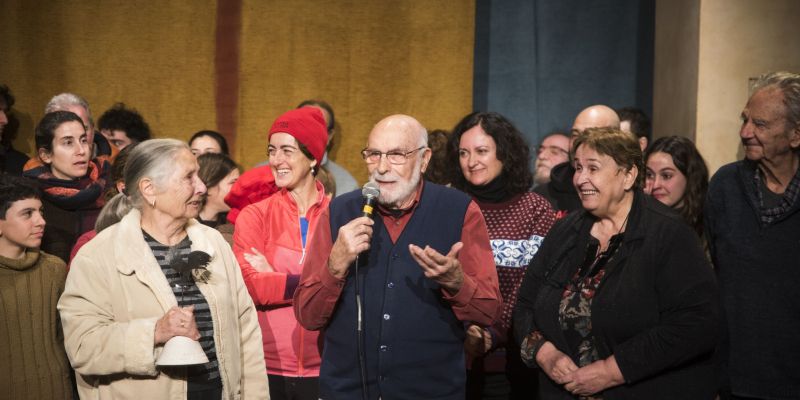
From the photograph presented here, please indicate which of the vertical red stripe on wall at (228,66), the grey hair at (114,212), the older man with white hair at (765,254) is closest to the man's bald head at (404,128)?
the grey hair at (114,212)

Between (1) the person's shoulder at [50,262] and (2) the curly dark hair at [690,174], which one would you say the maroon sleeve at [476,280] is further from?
(1) the person's shoulder at [50,262]

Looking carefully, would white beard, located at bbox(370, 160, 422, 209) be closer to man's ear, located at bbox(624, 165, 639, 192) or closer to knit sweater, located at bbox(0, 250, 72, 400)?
man's ear, located at bbox(624, 165, 639, 192)

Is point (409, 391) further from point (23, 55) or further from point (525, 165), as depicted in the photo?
point (23, 55)

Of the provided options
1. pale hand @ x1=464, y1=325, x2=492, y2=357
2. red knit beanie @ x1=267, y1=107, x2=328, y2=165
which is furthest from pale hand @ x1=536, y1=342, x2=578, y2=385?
red knit beanie @ x1=267, y1=107, x2=328, y2=165

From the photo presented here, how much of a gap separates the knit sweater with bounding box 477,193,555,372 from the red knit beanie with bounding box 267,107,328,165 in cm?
82

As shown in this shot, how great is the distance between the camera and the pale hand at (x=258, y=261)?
331 cm

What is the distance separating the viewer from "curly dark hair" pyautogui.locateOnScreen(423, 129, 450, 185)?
4039 millimetres

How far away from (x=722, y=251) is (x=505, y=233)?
0.89 metres

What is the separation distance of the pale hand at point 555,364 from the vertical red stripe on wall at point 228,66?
10.9 feet

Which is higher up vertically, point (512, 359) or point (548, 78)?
point (548, 78)

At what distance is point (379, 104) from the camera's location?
5.53 m

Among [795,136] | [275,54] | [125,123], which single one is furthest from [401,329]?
[275,54]

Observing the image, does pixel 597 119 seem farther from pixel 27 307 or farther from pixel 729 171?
pixel 27 307

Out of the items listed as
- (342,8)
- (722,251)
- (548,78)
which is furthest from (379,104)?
(722,251)
